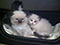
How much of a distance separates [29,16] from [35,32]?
192 mm

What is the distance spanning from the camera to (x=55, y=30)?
62.7 inches

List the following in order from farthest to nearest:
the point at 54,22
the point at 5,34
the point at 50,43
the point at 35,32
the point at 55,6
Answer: the point at 55,6
the point at 54,22
the point at 35,32
the point at 5,34
the point at 50,43

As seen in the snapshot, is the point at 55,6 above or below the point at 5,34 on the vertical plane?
above

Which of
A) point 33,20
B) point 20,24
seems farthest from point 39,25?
point 20,24

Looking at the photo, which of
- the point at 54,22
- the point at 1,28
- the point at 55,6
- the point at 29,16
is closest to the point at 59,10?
the point at 55,6

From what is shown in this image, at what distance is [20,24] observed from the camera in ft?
4.90

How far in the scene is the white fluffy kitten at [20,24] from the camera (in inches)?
57.9

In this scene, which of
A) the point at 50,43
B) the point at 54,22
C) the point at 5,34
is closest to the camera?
the point at 50,43

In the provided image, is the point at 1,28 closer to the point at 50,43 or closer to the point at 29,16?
the point at 29,16

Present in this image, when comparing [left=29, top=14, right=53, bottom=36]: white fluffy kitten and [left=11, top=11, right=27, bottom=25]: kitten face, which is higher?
[left=11, top=11, right=27, bottom=25]: kitten face

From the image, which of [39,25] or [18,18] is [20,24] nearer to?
[18,18]

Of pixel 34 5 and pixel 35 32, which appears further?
pixel 34 5

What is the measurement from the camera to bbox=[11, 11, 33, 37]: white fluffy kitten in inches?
57.9

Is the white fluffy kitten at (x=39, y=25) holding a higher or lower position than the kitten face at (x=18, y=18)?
lower
